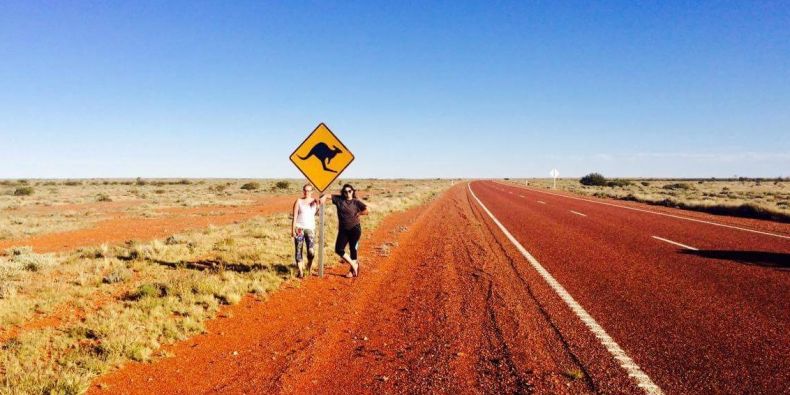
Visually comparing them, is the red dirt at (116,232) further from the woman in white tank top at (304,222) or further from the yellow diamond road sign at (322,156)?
the yellow diamond road sign at (322,156)

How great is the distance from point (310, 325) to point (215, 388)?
174cm

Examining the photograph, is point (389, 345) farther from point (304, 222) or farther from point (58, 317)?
point (58, 317)

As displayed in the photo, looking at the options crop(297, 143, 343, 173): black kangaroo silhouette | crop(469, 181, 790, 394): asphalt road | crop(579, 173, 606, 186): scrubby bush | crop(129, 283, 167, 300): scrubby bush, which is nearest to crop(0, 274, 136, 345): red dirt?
crop(129, 283, 167, 300): scrubby bush

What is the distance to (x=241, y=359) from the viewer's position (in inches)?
183

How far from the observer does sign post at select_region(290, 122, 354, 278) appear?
7.85 m

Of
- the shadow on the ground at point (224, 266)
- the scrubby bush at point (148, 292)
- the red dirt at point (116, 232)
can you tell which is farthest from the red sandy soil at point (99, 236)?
the shadow on the ground at point (224, 266)

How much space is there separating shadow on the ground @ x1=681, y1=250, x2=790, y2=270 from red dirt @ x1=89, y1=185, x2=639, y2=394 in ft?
15.7

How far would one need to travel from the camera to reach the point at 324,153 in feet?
26.0

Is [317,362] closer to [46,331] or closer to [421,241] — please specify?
[46,331]

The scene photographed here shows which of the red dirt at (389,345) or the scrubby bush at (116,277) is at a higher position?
the red dirt at (389,345)

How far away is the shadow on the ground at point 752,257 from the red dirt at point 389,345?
4.77 metres

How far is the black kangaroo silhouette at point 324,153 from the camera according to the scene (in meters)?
7.90

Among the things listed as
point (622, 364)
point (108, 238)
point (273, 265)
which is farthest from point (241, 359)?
point (108, 238)

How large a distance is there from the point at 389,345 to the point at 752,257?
894cm
